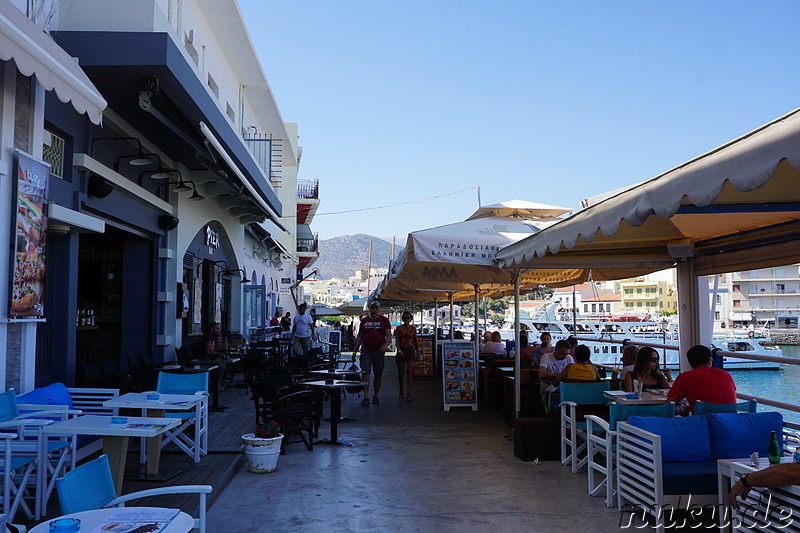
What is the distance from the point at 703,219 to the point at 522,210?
11.9ft

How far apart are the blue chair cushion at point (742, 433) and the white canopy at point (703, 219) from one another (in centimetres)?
156

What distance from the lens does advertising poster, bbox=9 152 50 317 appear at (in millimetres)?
5730

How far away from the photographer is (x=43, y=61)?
4883 mm

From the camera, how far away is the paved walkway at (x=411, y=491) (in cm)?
505

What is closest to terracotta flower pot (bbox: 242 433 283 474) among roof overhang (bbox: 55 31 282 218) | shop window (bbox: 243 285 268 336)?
roof overhang (bbox: 55 31 282 218)

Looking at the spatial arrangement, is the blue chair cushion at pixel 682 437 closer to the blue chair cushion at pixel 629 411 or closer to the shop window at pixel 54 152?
the blue chair cushion at pixel 629 411

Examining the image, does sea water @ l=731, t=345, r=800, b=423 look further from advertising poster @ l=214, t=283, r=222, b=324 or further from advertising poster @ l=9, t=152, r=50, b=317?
advertising poster @ l=9, t=152, r=50, b=317

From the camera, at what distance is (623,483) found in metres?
5.19

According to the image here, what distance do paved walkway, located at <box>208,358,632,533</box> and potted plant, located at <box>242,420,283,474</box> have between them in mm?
111

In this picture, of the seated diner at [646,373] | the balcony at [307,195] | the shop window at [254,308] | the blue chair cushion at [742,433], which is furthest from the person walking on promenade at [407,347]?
the balcony at [307,195]

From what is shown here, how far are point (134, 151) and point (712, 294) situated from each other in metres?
8.42

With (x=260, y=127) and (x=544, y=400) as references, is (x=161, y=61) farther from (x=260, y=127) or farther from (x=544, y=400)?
(x=260, y=127)

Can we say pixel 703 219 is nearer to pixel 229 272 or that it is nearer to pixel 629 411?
pixel 629 411

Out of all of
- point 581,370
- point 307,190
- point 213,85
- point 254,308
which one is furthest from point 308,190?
point 581,370
